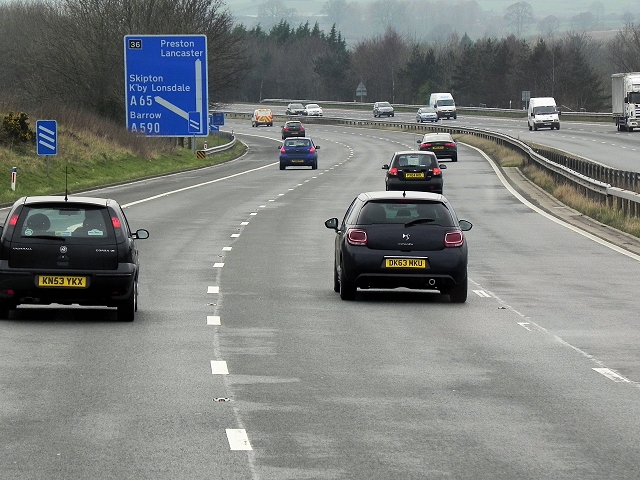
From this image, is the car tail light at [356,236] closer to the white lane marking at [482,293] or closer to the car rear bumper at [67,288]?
the white lane marking at [482,293]

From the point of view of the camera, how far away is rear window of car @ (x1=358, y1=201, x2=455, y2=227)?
18.1 metres

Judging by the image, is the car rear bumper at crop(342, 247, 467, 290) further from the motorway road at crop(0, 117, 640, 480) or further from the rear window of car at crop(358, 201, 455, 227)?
the rear window of car at crop(358, 201, 455, 227)

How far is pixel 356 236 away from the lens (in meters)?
17.9

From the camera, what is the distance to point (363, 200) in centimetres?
1848

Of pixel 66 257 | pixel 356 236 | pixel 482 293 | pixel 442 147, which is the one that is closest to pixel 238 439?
pixel 66 257

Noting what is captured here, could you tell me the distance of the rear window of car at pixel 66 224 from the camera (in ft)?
50.7

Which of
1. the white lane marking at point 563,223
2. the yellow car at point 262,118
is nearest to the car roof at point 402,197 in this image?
the white lane marking at point 563,223

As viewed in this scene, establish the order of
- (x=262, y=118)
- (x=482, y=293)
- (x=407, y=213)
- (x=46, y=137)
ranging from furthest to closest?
(x=262, y=118) < (x=46, y=137) < (x=482, y=293) < (x=407, y=213)

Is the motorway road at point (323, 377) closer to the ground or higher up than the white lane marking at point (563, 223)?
higher up

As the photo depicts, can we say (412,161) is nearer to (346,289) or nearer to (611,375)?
(346,289)

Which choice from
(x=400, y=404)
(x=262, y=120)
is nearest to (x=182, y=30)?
(x=262, y=120)

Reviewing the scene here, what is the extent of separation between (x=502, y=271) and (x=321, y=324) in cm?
772

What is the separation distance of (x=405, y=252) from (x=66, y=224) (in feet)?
14.1

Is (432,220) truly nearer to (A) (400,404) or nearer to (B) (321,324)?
(B) (321,324)
